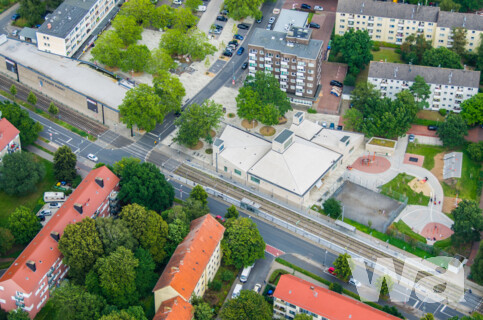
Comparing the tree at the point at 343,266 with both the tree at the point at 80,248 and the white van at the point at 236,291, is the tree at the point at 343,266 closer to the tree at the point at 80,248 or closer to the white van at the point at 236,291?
the white van at the point at 236,291

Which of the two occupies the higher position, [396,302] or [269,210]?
[269,210]

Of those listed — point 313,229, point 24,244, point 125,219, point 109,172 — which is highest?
point 313,229

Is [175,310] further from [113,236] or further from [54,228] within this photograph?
[54,228]

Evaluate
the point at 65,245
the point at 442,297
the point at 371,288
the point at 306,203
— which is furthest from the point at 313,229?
the point at 65,245

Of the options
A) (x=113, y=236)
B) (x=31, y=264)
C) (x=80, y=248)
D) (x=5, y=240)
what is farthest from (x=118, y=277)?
(x=5, y=240)

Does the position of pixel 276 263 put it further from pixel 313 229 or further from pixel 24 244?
pixel 24 244

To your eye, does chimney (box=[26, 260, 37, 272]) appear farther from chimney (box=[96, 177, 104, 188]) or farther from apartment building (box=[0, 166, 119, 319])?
chimney (box=[96, 177, 104, 188])

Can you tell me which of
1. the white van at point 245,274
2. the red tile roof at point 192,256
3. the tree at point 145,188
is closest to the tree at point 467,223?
the white van at point 245,274
